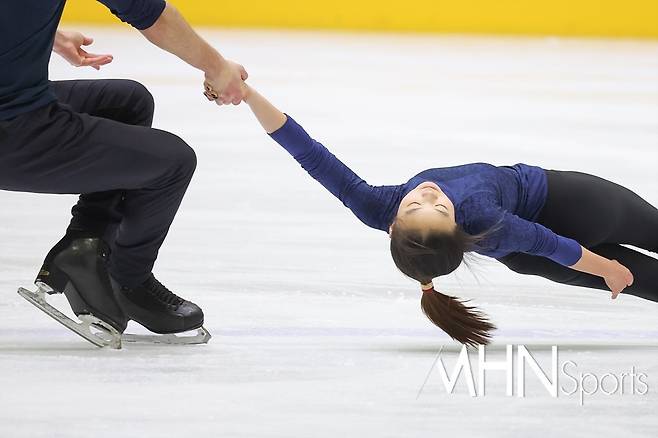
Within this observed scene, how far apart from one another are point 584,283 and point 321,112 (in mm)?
3965

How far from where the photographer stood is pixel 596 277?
3.06 metres

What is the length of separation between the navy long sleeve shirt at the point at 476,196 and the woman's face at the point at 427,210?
4cm

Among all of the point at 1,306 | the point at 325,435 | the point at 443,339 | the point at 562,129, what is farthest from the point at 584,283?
the point at 562,129

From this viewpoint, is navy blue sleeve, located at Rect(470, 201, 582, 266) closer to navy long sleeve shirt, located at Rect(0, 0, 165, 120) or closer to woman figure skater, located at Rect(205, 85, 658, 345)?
woman figure skater, located at Rect(205, 85, 658, 345)

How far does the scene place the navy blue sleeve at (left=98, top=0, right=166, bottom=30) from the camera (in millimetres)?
2598

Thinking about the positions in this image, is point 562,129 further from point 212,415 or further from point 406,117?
point 212,415

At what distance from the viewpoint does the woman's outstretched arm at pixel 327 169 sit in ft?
9.35

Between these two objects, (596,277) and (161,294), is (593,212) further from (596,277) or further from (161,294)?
(161,294)

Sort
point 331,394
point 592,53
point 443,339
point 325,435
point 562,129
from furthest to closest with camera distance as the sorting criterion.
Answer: point 592,53 < point 562,129 < point 443,339 < point 331,394 < point 325,435

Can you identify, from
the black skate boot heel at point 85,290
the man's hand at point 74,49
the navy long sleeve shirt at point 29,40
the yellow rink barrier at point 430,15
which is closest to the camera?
the navy long sleeve shirt at point 29,40

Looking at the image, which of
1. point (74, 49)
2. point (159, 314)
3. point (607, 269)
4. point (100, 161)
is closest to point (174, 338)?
point (159, 314)

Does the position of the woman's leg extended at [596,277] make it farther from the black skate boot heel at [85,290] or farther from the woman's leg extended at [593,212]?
the black skate boot heel at [85,290]

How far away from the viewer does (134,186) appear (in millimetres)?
2795

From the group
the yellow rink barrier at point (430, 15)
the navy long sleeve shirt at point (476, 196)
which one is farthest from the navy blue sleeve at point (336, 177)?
the yellow rink barrier at point (430, 15)
